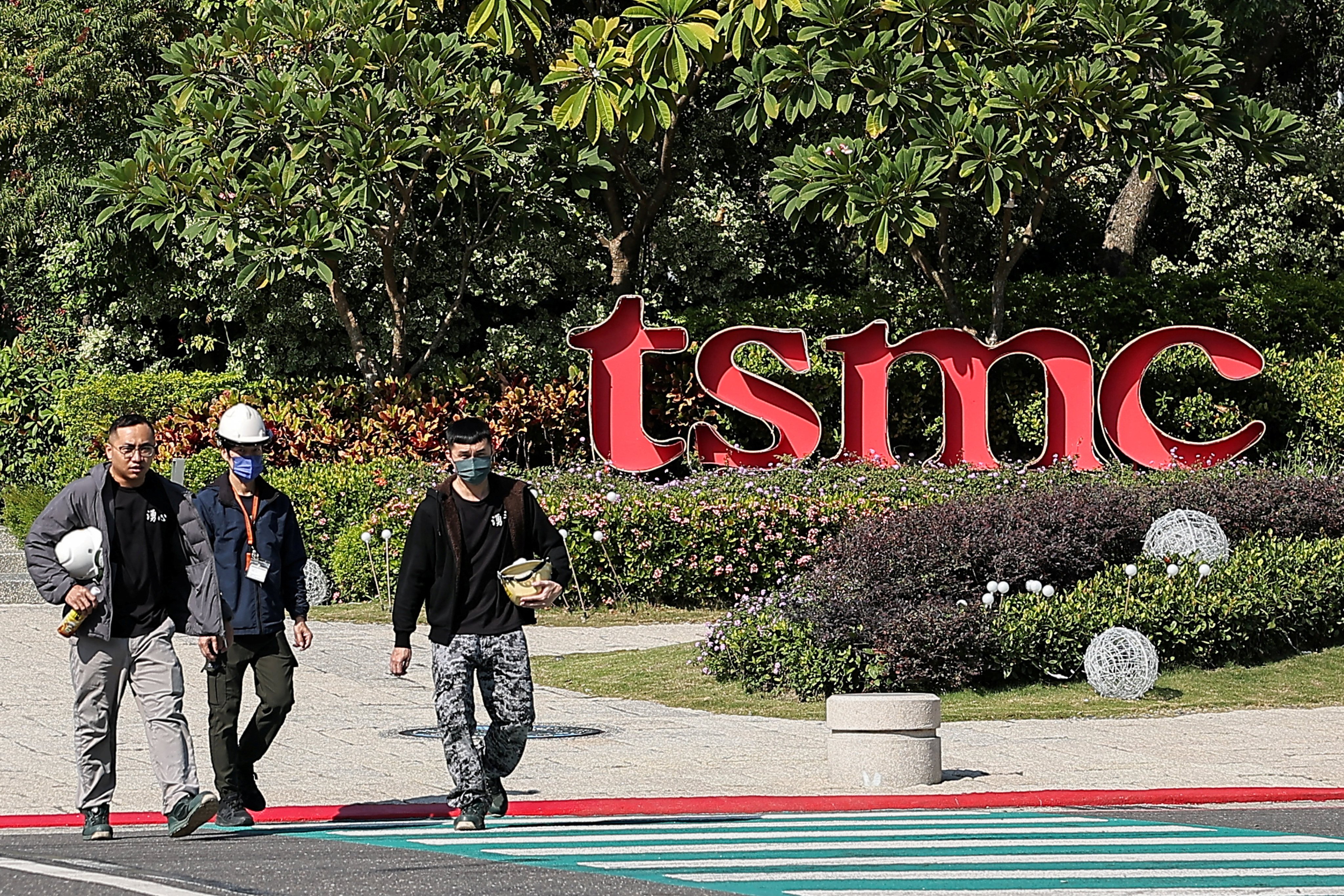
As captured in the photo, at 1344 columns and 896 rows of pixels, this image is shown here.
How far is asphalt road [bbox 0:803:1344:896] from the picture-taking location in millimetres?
6910

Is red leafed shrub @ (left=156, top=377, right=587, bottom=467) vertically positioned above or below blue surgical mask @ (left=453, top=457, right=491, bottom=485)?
above

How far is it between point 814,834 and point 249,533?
2.99 meters

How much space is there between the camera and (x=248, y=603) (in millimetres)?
8898

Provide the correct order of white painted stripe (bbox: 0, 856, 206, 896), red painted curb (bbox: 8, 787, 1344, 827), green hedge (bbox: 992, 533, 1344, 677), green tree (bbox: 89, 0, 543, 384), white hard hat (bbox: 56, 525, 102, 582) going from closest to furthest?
white painted stripe (bbox: 0, 856, 206, 896) → white hard hat (bbox: 56, 525, 102, 582) → red painted curb (bbox: 8, 787, 1344, 827) → green hedge (bbox: 992, 533, 1344, 677) → green tree (bbox: 89, 0, 543, 384)

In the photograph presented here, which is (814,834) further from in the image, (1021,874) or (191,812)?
(191,812)

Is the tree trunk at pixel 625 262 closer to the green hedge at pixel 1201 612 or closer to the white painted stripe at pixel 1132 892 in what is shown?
the green hedge at pixel 1201 612

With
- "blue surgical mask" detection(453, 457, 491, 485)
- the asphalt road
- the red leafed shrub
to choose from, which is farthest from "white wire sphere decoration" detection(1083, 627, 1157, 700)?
the red leafed shrub

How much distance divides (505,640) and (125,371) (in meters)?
19.4

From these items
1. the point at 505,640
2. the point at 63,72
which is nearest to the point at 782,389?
the point at 63,72

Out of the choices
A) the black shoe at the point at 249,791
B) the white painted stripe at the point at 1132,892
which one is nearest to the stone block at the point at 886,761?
the white painted stripe at the point at 1132,892

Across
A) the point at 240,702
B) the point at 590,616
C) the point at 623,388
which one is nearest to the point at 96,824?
the point at 240,702

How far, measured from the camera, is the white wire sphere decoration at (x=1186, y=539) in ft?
49.7

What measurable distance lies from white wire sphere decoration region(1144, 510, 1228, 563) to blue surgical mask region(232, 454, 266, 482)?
849 cm

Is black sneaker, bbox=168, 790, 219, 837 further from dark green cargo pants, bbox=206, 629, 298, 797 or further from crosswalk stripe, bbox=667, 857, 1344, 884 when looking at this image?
crosswalk stripe, bbox=667, 857, 1344, 884
